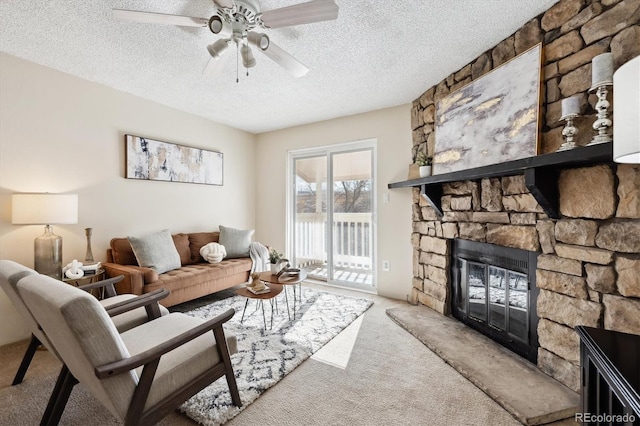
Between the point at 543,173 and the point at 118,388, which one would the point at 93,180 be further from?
the point at 543,173

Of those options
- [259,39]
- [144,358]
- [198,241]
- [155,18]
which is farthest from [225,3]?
[198,241]

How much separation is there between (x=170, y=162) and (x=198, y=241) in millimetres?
1112

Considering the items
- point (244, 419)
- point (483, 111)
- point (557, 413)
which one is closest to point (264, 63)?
point (483, 111)

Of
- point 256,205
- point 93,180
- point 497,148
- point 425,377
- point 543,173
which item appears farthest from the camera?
point 256,205

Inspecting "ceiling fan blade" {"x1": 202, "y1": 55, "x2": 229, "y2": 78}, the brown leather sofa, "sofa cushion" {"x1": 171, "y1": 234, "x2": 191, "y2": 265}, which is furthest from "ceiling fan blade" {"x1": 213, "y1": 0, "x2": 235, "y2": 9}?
"sofa cushion" {"x1": 171, "y1": 234, "x2": 191, "y2": 265}

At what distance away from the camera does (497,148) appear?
87.2 inches

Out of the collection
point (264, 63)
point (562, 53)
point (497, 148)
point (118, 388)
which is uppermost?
point (264, 63)

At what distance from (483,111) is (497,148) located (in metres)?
0.38

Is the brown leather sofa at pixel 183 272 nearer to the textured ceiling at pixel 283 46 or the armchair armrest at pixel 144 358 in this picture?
the armchair armrest at pixel 144 358

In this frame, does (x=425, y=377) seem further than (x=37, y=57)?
No

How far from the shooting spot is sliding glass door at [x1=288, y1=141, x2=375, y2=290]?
4043 mm

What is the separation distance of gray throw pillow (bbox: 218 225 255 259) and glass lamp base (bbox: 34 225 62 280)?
1.73 metres

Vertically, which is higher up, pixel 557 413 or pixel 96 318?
pixel 96 318

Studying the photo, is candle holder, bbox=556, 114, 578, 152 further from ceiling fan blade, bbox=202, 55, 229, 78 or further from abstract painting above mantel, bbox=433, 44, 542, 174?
ceiling fan blade, bbox=202, 55, 229, 78
